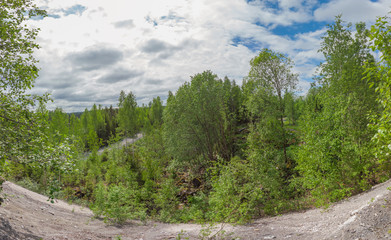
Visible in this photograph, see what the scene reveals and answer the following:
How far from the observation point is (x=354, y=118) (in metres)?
11.4

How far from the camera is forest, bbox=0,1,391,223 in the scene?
5.95 meters

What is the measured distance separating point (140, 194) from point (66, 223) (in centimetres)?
929

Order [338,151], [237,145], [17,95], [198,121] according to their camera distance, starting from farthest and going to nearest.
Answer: [237,145] < [198,121] < [338,151] < [17,95]

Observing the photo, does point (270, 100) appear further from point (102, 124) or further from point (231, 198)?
point (102, 124)

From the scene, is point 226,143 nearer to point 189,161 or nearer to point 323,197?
point 189,161

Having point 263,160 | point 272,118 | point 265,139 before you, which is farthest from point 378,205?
point 272,118

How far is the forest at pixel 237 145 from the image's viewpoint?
5949 millimetres

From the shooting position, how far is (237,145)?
27656 mm

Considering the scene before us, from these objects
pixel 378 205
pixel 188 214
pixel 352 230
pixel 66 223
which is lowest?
pixel 188 214

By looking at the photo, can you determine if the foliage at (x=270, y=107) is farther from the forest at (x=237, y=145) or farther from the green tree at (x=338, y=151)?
the green tree at (x=338, y=151)

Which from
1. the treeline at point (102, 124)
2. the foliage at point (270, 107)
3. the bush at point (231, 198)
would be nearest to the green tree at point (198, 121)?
the foliage at point (270, 107)

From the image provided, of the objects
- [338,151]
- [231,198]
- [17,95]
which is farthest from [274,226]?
[17,95]

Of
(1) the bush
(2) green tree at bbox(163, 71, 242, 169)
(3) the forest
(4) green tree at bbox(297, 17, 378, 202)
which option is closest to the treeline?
(3) the forest

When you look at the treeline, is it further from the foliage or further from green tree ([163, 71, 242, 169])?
the foliage
